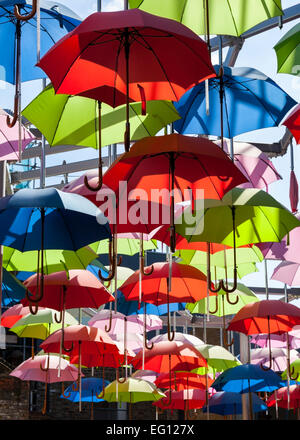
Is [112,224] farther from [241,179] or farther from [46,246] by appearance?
[241,179]

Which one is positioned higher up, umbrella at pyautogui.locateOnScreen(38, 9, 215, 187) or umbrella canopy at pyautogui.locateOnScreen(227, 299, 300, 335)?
umbrella at pyautogui.locateOnScreen(38, 9, 215, 187)

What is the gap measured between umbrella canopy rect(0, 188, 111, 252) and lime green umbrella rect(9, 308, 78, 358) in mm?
2053

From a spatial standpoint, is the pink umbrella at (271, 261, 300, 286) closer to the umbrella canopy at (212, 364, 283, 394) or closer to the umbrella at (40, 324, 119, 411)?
the umbrella canopy at (212, 364, 283, 394)

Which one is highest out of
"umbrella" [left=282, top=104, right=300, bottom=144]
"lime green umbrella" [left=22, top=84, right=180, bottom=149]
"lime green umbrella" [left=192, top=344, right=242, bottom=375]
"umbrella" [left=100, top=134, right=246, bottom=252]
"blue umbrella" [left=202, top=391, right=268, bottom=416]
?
"lime green umbrella" [left=22, top=84, right=180, bottom=149]

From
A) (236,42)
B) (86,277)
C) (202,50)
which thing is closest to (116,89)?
(202,50)

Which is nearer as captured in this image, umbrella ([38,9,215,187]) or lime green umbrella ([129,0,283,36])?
umbrella ([38,9,215,187])

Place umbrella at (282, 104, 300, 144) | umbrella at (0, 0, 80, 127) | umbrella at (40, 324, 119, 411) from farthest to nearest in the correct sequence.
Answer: umbrella at (40, 324, 119, 411) < umbrella at (0, 0, 80, 127) < umbrella at (282, 104, 300, 144)

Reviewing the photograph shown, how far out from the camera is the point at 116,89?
4277mm

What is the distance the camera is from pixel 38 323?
7.56 metres

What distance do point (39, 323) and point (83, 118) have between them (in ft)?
10.3

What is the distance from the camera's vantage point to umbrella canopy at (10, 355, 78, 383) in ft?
27.3

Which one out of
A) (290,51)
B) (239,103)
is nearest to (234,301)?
(239,103)

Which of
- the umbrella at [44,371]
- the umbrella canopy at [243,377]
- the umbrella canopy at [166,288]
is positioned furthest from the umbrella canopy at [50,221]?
the umbrella canopy at [243,377]

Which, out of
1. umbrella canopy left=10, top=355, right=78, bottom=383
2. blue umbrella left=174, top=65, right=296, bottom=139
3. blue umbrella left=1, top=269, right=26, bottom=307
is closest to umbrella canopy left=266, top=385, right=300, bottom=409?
umbrella canopy left=10, top=355, right=78, bottom=383
